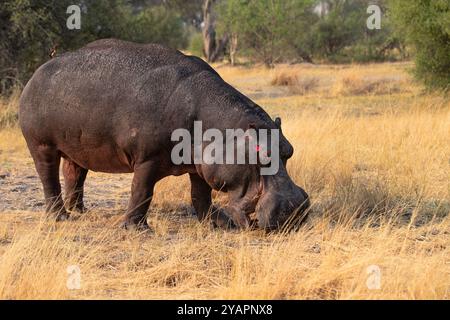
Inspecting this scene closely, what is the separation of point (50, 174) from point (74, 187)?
492mm

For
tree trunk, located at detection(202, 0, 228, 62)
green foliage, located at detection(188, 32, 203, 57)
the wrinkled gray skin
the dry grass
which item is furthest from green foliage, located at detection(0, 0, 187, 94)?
green foliage, located at detection(188, 32, 203, 57)

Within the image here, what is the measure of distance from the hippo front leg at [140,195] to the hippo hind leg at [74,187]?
3.53 ft

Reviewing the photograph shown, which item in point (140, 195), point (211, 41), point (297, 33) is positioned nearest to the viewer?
point (140, 195)

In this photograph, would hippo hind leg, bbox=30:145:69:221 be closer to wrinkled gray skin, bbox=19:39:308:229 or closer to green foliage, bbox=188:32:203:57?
wrinkled gray skin, bbox=19:39:308:229

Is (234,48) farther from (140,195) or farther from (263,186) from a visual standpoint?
(263,186)

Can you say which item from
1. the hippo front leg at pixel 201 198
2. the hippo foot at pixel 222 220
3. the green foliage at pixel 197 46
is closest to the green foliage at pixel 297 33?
the green foliage at pixel 197 46

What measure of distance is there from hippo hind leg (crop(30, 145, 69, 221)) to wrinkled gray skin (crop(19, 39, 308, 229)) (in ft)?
0.05

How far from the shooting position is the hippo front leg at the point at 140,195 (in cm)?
595

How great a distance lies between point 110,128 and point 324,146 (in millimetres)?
3858

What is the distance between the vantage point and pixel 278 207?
5562 mm

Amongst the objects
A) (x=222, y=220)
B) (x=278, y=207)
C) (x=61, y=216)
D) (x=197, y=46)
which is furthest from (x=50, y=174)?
(x=197, y=46)

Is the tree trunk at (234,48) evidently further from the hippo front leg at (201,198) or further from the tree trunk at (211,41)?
the hippo front leg at (201,198)

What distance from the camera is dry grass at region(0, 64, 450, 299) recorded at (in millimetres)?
4566
